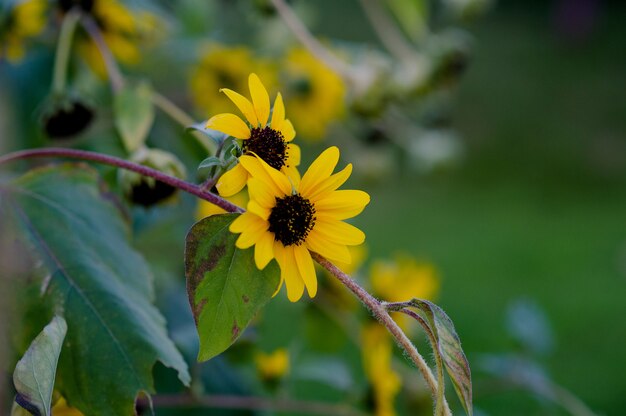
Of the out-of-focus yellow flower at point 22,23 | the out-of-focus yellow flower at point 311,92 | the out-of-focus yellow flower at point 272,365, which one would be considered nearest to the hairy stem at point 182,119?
the out-of-focus yellow flower at point 22,23

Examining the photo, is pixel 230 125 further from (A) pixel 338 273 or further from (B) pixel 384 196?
(B) pixel 384 196

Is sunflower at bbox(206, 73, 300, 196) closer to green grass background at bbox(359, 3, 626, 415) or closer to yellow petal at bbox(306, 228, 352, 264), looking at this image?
yellow petal at bbox(306, 228, 352, 264)

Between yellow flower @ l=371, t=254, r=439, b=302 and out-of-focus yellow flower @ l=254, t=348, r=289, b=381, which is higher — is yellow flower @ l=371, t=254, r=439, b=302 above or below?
above

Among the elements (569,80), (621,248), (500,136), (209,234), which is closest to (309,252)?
(209,234)

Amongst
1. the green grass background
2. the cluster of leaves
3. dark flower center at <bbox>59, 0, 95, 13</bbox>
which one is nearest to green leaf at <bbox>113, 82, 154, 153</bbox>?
the cluster of leaves

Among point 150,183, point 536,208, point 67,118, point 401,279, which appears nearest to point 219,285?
point 150,183

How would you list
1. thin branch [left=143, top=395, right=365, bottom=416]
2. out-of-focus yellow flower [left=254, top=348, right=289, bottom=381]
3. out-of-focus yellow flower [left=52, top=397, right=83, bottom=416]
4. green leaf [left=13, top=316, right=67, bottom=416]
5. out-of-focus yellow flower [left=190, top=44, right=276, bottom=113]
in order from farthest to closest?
out-of-focus yellow flower [left=190, top=44, right=276, bottom=113] < out-of-focus yellow flower [left=254, top=348, right=289, bottom=381] < thin branch [left=143, top=395, right=365, bottom=416] < out-of-focus yellow flower [left=52, top=397, right=83, bottom=416] < green leaf [left=13, top=316, right=67, bottom=416]

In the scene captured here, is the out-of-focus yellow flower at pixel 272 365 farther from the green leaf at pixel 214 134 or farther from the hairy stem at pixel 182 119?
the green leaf at pixel 214 134

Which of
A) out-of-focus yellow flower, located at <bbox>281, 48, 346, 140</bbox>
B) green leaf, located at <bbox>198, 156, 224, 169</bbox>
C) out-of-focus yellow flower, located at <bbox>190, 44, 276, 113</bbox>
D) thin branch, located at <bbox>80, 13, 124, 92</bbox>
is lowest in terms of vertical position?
→ green leaf, located at <bbox>198, 156, 224, 169</bbox>
